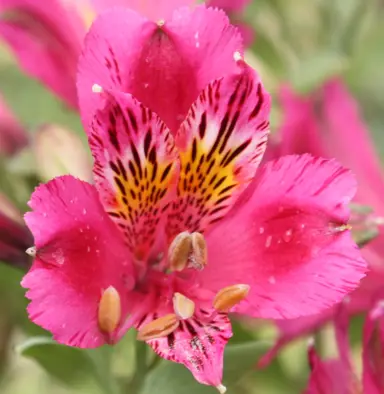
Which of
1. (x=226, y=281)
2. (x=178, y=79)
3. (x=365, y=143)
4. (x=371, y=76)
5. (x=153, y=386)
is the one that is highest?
(x=371, y=76)

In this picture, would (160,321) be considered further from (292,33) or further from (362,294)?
(292,33)

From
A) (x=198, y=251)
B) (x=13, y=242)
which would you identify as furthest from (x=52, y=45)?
(x=198, y=251)

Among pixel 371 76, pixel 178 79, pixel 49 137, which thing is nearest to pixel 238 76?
pixel 178 79

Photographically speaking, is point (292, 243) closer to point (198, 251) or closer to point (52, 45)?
point (198, 251)

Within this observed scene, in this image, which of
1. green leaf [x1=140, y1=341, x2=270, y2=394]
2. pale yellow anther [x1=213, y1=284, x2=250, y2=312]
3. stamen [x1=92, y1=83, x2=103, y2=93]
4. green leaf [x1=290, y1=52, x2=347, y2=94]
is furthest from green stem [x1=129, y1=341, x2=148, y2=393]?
green leaf [x1=290, y1=52, x2=347, y2=94]

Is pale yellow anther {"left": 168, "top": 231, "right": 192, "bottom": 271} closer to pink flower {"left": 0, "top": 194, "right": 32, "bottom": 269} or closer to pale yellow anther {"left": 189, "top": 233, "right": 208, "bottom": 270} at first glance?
pale yellow anther {"left": 189, "top": 233, "right": 208, "bottom": 270}

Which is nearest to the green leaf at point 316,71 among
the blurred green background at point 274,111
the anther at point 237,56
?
the blurred green background at point 274,111
